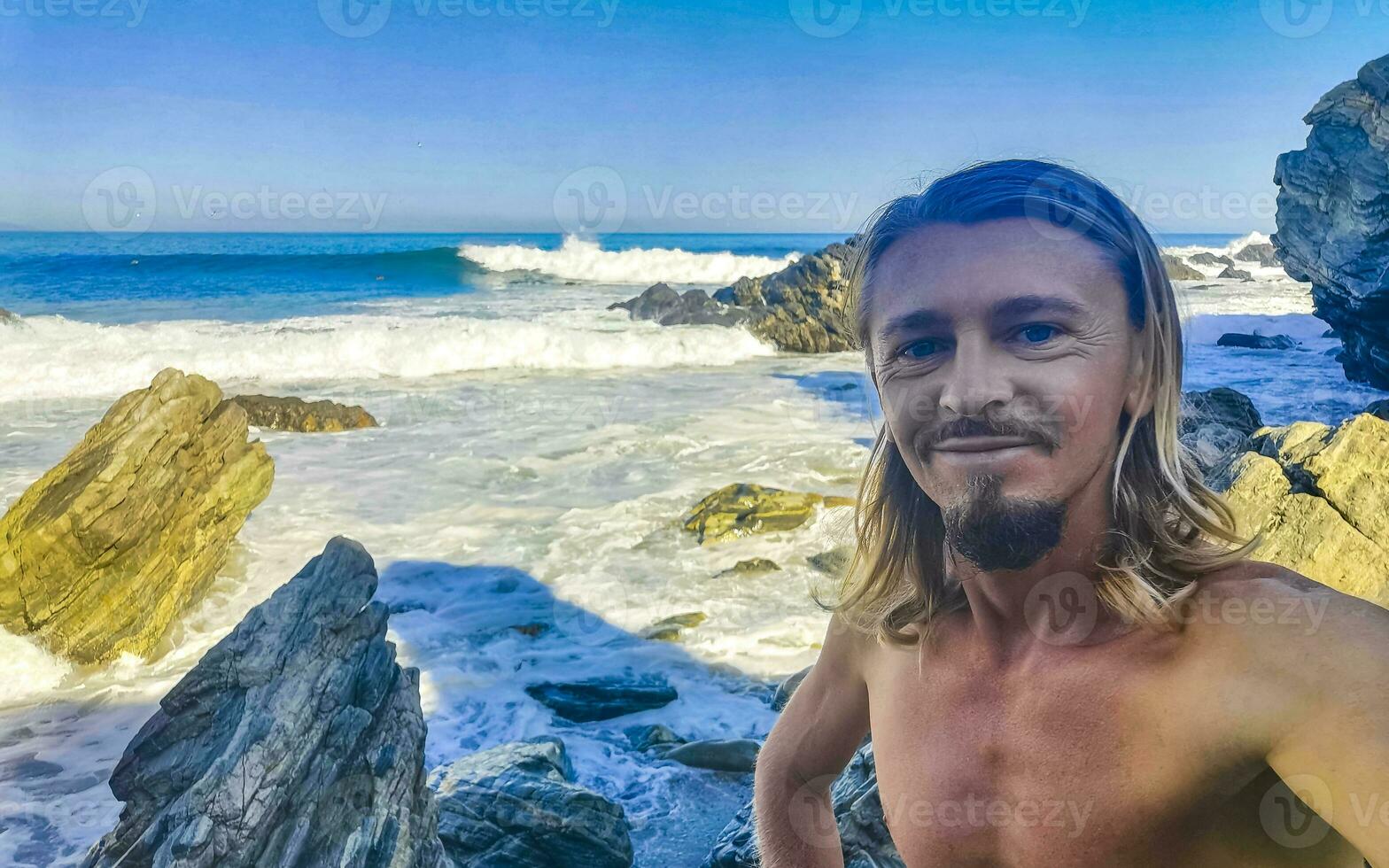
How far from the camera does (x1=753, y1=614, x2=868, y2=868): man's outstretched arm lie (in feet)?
6.59

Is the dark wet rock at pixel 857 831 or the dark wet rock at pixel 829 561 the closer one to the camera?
the dark wet rock at pixel 857 831

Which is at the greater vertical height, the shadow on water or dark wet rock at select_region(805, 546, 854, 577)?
dark wet rock at select_region(805, 546, 854, 577)

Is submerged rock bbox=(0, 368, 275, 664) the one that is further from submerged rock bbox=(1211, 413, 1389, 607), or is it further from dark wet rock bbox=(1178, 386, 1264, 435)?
dark wet rock bbox=(1178, 386, 1264, 435)

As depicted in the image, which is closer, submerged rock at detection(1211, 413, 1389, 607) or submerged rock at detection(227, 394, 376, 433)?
submerged rock at detection(1211, 413, 1389, 607)

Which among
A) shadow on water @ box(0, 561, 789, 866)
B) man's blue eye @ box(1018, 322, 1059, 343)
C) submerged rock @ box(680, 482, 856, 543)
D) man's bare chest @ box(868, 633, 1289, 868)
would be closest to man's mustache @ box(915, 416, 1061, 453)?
man's blue eye @ box(1018, 322, 1059, 343)

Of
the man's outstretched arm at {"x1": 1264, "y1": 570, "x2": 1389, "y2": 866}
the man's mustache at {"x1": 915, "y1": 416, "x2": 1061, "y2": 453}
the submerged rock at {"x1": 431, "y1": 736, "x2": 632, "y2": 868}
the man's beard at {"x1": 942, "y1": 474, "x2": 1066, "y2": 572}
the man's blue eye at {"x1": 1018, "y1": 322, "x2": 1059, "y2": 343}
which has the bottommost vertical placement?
the submerged rock at {"x1": 431, "y1": 736, "x2": 632, "y2": 868}

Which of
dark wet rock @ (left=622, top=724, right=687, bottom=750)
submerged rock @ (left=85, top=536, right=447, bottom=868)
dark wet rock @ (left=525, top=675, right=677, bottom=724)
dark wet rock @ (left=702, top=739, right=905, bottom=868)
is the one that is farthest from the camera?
dark wet rock @ (left=525, top=675, right=677, bottom=724)

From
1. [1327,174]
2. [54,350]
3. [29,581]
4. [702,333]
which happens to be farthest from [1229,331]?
[54,350]

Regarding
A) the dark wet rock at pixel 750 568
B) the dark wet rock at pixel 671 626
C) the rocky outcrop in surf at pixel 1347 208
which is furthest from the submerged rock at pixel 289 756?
the rocky outcrop in surf at pixel 1347 208

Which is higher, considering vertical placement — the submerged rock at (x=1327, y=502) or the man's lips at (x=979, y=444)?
the man's lips at (x=979, y=444)

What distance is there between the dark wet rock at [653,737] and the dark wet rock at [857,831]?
236cm

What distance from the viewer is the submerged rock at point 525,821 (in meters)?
4.25

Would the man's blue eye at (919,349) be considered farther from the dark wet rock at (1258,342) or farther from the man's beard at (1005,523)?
the dark wet rock at (1258,342)

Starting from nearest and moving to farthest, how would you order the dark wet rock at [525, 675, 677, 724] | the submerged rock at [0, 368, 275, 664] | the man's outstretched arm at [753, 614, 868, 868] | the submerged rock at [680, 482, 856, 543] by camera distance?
the man's outstretched arm at [753, 614, 868, 868] → the dark wet rock at [525, 675, 677, 724] → the submerged rock at [0, 368, 275, 664] → the submerged rock at [680, 482, 856, 543]
